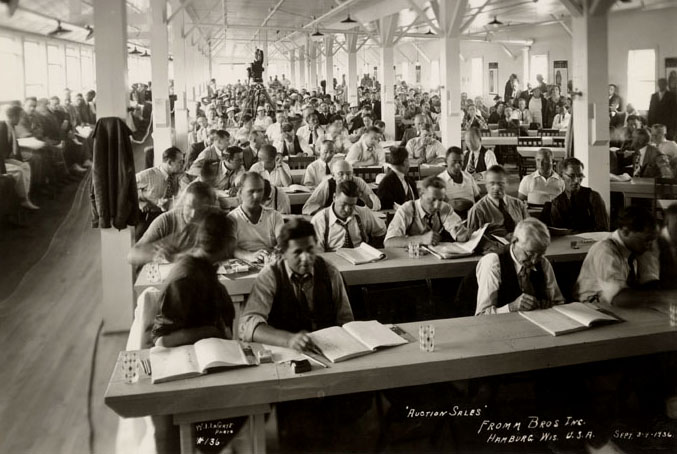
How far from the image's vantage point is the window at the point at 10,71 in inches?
110

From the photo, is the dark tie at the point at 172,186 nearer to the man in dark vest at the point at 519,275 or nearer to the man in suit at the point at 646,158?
the man in dark vest at the point at 519,275

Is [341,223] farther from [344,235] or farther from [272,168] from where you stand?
[272,168]

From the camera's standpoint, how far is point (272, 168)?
745 cm

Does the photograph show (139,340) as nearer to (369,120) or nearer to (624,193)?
(624,193)

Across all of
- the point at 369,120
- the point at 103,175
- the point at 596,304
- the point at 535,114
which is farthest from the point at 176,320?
the point at 535,114

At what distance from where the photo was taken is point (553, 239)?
15.9 feet

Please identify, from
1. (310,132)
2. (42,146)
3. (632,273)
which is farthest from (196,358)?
(310,132)

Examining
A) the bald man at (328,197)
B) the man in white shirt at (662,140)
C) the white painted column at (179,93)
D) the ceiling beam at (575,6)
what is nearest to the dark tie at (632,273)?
the bald man at (328,197)

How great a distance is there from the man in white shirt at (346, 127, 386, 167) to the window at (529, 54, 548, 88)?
12445mm

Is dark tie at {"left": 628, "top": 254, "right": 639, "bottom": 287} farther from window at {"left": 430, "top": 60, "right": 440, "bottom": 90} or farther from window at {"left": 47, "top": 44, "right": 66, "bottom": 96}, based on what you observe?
window at {"left": 430, "top": 60, "right": 440, "bottom": 90}

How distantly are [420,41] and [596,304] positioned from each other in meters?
24.1

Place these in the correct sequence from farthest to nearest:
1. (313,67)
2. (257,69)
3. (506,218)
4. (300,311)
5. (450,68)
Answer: (313,67) → (257,69) → (450,68) → (506,218) → (300,311)

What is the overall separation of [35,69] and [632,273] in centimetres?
320

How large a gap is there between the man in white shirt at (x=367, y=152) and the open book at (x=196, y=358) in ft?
22.3
